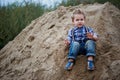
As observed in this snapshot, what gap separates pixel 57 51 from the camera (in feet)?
18.9

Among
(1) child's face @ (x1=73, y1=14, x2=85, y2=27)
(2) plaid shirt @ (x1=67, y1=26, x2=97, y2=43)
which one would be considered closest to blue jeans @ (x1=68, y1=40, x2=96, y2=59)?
(2) plaid shirt @ (x1=67, y1=26, x2=97, y2=43)

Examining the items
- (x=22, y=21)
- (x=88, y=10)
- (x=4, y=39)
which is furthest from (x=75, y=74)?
Result: (x=22, y=21)

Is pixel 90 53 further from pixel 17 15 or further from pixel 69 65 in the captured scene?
pixel 17 15

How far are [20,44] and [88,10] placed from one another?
5.70 feet

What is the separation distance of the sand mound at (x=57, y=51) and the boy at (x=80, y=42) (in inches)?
4.9

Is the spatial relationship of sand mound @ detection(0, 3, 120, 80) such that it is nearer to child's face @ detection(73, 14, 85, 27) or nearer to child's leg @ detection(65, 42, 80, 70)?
Answer: child's leg @ detection(65, 42, 80, 70)

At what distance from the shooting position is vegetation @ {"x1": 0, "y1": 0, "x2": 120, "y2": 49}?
9461mm

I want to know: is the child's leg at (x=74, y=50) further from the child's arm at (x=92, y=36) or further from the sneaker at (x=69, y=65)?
the child's arm at (x=92, y=36)

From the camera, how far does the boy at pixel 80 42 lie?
5117 millimetres

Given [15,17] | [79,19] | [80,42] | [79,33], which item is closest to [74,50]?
[80,42]

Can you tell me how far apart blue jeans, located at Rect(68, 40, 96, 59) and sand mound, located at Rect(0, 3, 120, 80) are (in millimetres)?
150

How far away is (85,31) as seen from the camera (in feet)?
17.6

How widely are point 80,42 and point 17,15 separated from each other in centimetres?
539

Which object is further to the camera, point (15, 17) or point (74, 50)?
point (15, 17)
